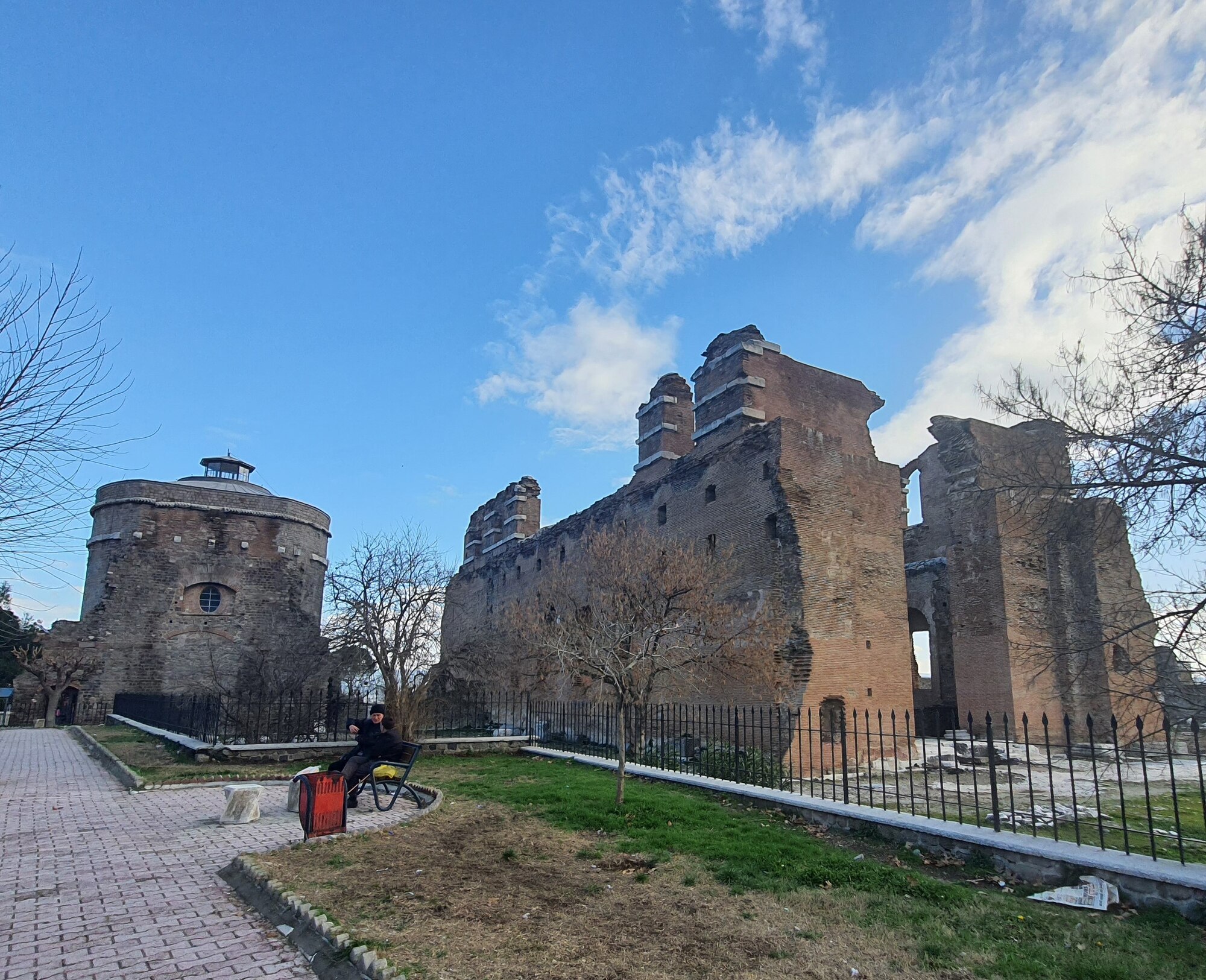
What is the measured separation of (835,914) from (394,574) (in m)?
17.9

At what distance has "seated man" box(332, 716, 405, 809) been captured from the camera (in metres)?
8.65

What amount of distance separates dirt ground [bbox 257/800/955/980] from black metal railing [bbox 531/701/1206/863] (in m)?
1.74

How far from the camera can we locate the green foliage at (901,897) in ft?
14.2

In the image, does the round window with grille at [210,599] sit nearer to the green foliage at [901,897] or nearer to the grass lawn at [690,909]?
the green foliage at [901,897]

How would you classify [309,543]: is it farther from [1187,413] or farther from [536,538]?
[1187,413]

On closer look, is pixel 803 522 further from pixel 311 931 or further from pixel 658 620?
pixel 311 931

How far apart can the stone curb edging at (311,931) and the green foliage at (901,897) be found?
2649mm

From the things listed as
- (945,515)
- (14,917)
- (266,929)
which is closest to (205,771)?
(14,917)

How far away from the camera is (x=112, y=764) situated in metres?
13.4

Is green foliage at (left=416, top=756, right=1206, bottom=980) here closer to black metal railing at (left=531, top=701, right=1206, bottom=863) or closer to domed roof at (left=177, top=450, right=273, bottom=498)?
black metal railing at (left=531, top=701, right=1206, bottom=863)

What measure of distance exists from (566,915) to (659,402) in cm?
2017

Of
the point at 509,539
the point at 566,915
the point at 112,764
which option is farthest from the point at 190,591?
the point at 566,915

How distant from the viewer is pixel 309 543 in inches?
1437

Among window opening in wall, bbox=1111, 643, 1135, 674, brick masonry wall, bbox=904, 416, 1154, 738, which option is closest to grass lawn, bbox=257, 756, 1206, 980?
window opening in wall, bbox=1111, 643, 1135, 674
